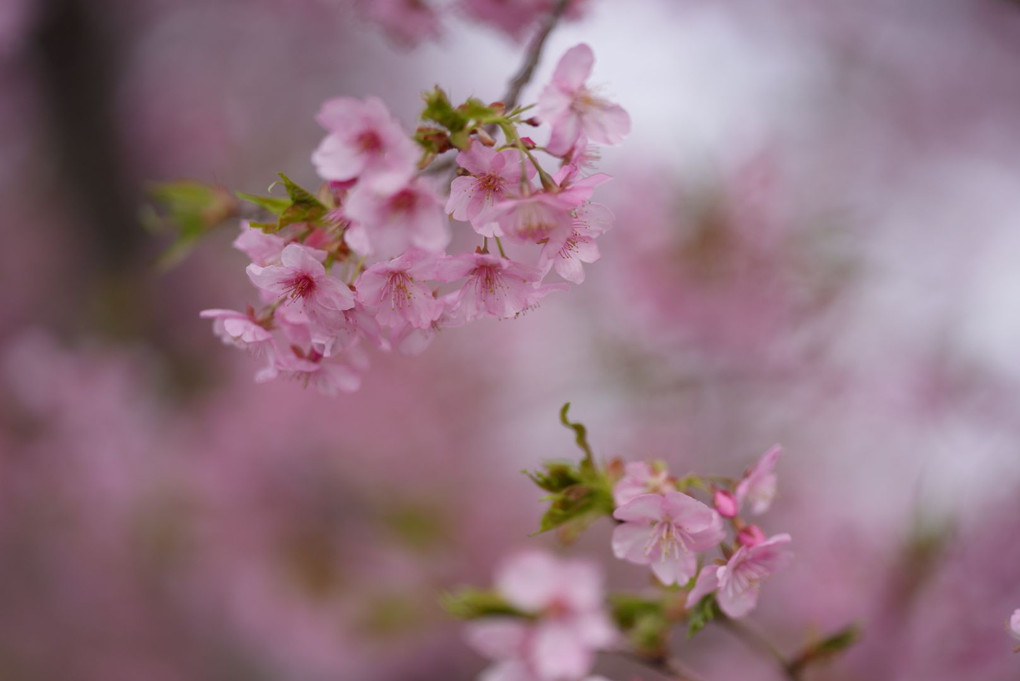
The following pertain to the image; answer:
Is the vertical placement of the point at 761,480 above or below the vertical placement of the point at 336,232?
below

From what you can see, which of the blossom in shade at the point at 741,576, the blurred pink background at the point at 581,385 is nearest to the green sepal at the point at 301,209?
the blossom in shade at the point at 741,576

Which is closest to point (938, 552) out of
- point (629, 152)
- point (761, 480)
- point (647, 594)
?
point (647, 594)

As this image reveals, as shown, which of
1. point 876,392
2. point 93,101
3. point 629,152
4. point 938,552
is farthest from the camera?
point 93,101

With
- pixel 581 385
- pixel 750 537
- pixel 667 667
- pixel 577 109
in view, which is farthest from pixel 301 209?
pixel 581 385

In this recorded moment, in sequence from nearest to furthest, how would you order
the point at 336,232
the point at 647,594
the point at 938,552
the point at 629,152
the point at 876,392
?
the point at 336,232, the point at 647,594, the point at 938,552, the point at 876,392, the point at 629,152

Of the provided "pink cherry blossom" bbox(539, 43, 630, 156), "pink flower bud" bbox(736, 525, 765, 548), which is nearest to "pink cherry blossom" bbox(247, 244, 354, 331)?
"pink cherry blossom" bbox(539, 43, 630, 156)

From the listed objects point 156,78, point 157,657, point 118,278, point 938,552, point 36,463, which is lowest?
point 938,552

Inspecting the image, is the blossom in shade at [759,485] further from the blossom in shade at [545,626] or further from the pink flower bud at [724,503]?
the blossom in shade at [545,626]

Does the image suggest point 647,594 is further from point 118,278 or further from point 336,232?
point 118,278

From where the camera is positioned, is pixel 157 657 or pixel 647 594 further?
pixel 157 657

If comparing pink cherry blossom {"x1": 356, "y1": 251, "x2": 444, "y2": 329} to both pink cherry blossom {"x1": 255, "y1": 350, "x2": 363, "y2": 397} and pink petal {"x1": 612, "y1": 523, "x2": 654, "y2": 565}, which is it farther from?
pink petal {"x1": 612, "y1": 523, "x2": 654, "y2": 565}
